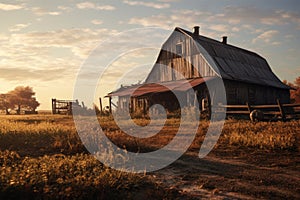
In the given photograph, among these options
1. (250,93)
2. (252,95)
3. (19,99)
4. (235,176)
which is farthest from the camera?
(19,99)

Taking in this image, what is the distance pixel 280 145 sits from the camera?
28.5 feet

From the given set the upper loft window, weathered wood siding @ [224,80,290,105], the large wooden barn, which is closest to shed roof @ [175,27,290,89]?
the large wooden barn

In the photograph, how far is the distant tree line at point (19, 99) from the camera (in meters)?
51.8

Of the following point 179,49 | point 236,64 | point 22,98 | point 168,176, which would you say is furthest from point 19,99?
point 168,176

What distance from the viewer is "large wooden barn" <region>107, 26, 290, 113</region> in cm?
2158

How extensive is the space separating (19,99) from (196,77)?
42884mm

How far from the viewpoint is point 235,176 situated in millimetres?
6000

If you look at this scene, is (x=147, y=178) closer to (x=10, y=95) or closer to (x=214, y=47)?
(x=214, y=47)

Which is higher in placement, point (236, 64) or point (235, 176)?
point (236, 64)

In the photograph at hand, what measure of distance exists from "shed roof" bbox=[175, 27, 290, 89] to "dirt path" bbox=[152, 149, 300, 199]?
46.4 feet

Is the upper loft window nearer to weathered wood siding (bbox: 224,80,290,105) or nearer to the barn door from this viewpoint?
weathered wood siding (bbox: 224,80,290,105)

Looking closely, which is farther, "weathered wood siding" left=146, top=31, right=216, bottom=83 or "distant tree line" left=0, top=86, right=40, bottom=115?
"distant tree line" left=0, top=86, right=40, bottom=115

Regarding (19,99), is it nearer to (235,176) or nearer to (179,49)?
(179,49)

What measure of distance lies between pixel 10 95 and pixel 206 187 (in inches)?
2221
